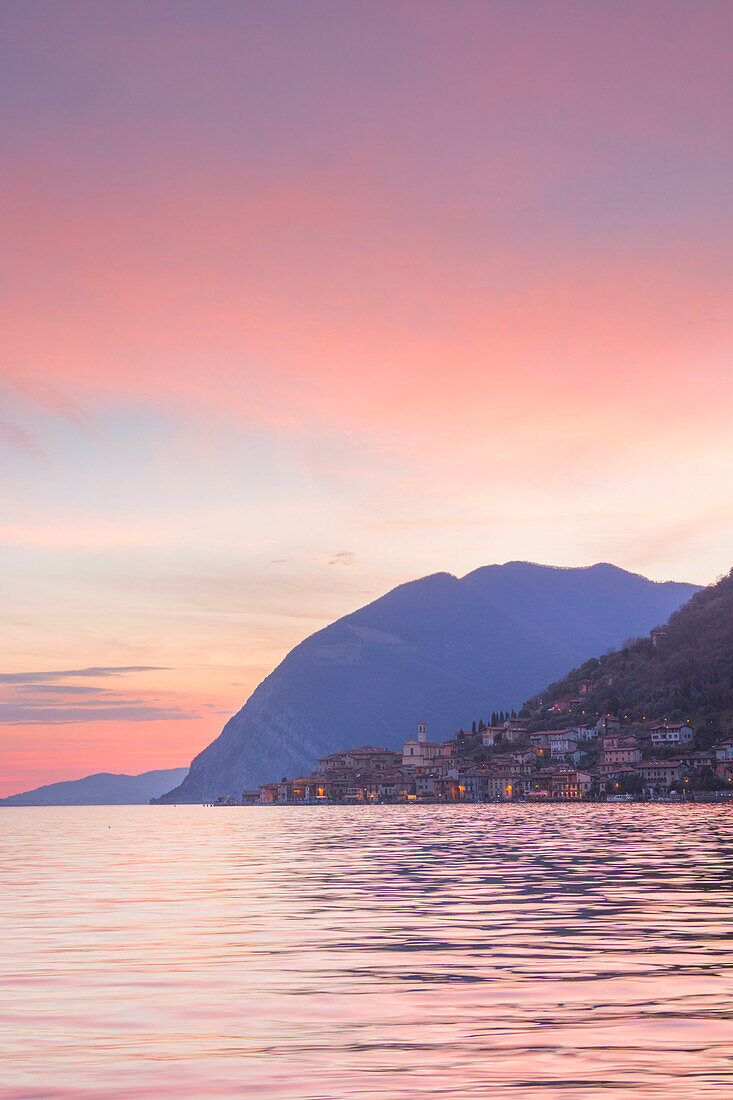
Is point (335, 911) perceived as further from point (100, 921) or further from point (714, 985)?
point (714, 985)

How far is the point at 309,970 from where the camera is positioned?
21.9m

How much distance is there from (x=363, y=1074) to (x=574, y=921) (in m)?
16.0

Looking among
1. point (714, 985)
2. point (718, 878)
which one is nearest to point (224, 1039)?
point (714, 985)

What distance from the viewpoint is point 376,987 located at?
775 inches

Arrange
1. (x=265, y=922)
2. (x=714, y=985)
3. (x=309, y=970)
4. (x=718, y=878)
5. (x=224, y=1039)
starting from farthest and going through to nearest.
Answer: (x=718, y=878)
(x=265, y=922)
(x=309, y=970)
(x=714, y=985)
(x=224, y=1039)

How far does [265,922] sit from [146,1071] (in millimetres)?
16566

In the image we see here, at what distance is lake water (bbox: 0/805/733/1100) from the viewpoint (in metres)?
13.6

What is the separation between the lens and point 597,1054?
47.0 ft

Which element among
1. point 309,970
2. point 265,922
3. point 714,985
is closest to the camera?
point 714,985

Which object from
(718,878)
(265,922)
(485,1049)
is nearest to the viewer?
(485,1049)

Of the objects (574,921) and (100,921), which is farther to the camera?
(100,921)

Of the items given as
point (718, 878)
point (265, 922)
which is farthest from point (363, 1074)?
point (718, 878)

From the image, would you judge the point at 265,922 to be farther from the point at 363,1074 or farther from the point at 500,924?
the point at 363,1074

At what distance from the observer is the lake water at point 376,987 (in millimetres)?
13562
